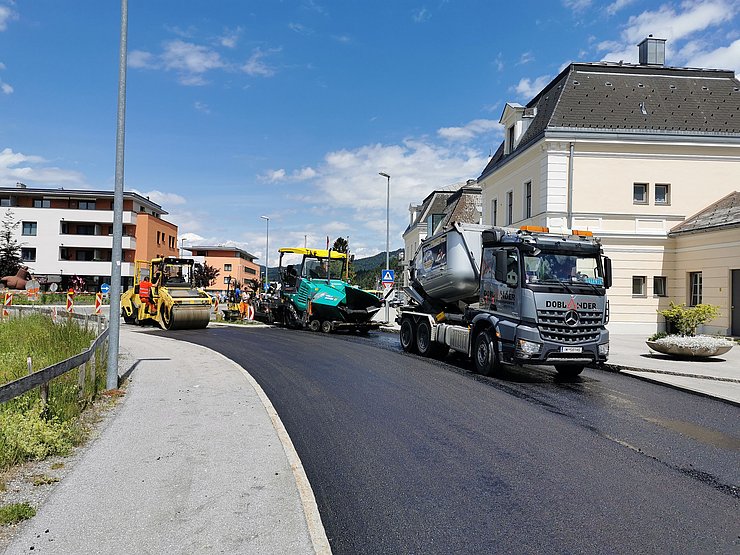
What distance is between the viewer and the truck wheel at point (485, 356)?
1234 centimetres

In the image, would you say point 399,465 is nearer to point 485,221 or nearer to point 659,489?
point 659,489

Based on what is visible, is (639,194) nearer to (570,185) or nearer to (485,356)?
(570,185)

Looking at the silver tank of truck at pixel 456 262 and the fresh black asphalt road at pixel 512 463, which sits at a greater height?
the silver tank of truck at pixel 456 262

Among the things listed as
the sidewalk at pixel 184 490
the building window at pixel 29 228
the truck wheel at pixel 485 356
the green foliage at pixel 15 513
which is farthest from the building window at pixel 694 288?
the building window at pixel 29 228

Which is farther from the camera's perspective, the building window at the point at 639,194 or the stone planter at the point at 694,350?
the building window at the point at 639,194

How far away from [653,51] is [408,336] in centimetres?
2028

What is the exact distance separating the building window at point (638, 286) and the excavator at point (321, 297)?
33.0ft

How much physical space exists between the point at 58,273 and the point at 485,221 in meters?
47.8

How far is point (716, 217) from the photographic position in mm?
21609

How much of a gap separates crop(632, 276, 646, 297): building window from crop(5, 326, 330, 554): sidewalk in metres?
19.1

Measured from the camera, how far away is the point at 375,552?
4.12 metres

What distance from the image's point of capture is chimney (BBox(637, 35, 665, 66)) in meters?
27.8

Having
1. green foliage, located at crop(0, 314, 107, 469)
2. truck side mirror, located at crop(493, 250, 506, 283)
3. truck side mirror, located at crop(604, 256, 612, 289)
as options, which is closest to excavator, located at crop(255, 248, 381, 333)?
green foliage, located at crop(0, 314, 107, 469)

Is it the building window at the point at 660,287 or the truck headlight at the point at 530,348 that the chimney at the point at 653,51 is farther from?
the truck headlight at the point at 530,348
